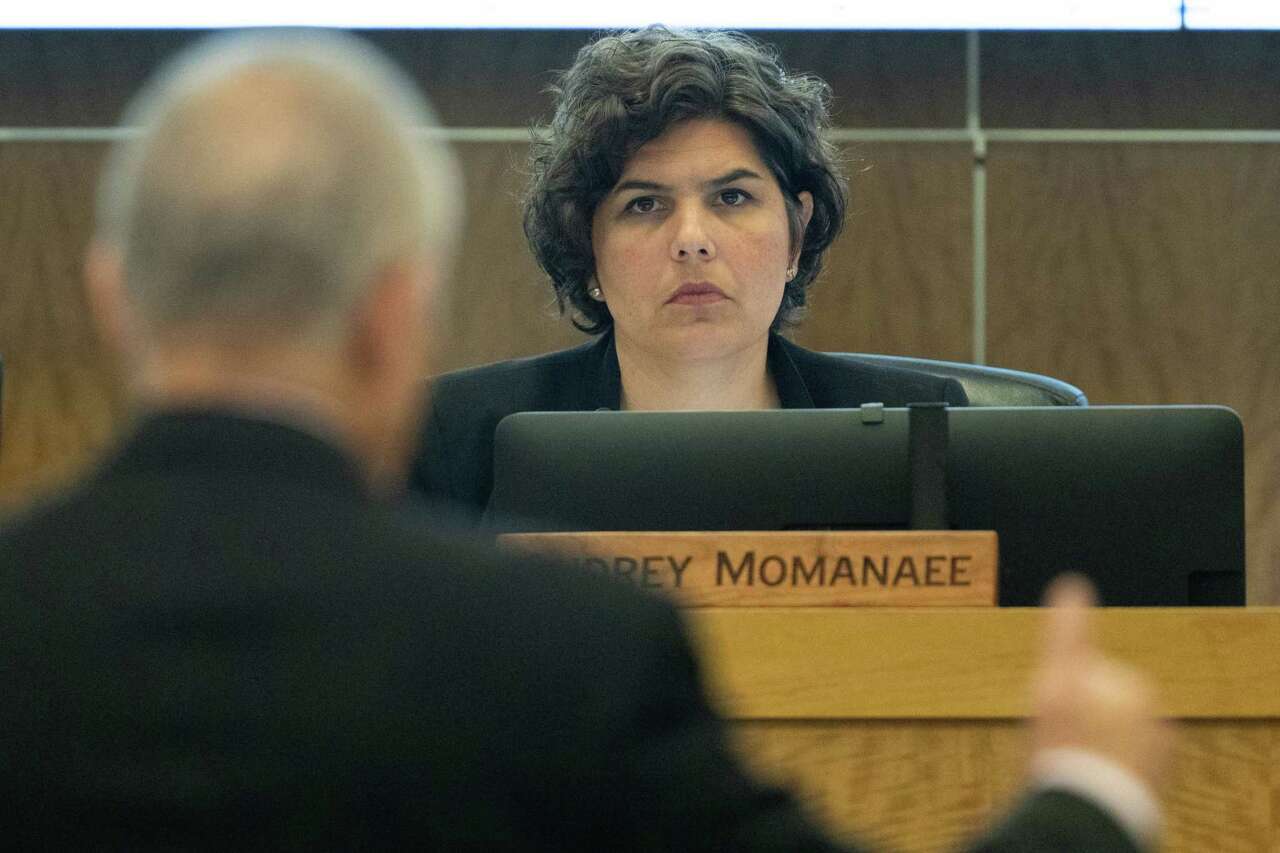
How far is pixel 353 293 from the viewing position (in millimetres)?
776

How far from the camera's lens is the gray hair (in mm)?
759

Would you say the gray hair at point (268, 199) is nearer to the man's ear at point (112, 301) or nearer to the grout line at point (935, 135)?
the man's ear at point (112, 301)

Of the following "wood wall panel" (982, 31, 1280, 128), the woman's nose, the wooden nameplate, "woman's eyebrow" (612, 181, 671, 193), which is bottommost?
the wooden nameplate

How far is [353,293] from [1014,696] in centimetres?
75

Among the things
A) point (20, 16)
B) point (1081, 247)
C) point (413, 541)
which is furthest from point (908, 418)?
point (20, 16)

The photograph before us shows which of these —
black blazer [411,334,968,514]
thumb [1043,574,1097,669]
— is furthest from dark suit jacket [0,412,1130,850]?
black blazer [411,334,968,514]

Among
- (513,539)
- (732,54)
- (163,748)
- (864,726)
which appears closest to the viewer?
(163,748)

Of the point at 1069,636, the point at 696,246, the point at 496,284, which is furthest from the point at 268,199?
the point at 496,284

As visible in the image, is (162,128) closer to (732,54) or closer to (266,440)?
(266,440)

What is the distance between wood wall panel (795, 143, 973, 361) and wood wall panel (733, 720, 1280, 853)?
2.44m

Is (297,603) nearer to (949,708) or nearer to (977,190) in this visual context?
(949,708)

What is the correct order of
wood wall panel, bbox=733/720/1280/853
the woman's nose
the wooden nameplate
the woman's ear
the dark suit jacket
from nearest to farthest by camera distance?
the dark suit jacket
wood wall panel, bbox=733/720/1280/853
the wooden nameplate
the woman's nose
the woman's ear

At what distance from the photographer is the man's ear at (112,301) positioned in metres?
0.80

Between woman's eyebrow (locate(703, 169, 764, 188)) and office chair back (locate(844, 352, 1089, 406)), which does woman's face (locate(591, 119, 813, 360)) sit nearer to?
woman's eyebrow (locate(703, 169, 764, 188))
